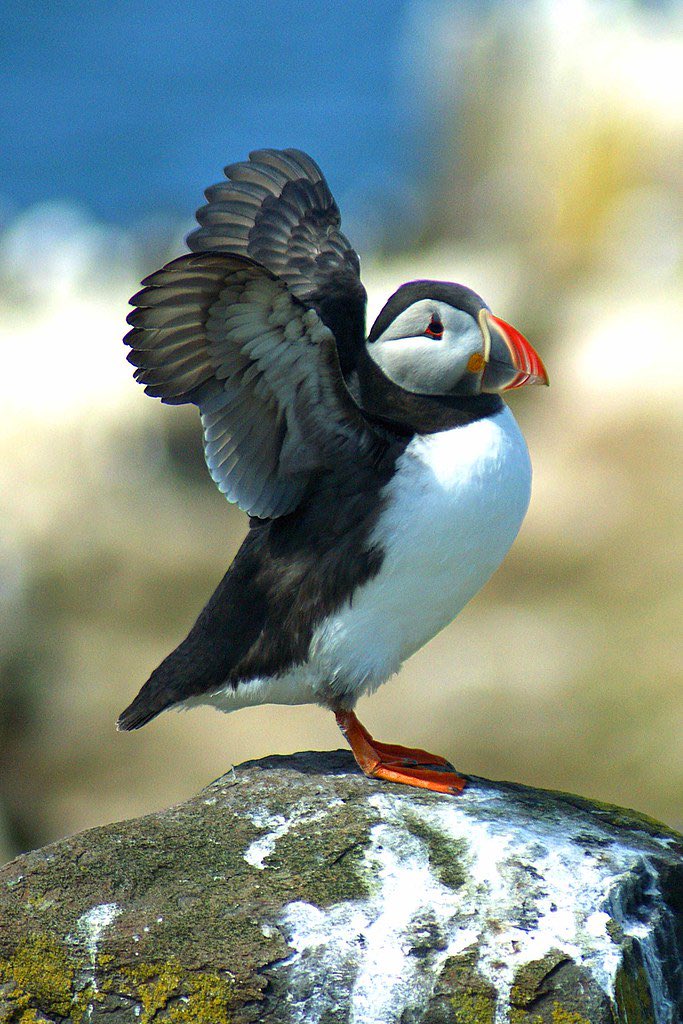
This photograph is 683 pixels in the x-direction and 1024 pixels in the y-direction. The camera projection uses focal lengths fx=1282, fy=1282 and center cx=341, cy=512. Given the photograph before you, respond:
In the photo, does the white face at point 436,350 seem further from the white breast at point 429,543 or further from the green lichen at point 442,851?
the green lichen at point 442,851

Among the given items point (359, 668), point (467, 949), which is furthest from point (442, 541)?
point (467, 949)

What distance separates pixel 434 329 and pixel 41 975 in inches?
80.9

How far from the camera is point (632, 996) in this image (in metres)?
3.13

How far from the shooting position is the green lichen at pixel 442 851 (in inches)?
132

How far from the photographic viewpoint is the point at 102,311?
36.3 feet

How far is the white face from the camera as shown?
3730mm

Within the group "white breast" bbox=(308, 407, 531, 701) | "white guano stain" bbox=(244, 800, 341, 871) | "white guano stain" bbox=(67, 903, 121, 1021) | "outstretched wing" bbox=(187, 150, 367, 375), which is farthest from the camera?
"outstretched wing" bbox=(187, 150, 367, 375)

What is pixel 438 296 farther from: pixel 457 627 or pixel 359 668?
pixel 457 627

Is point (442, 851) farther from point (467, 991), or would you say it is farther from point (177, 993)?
point (177, 993)

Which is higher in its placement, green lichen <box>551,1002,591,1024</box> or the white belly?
the white belly

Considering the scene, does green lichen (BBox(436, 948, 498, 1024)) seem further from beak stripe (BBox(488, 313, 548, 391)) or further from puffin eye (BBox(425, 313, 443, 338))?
puffin eye (BBox(425, 313, 443, 338))

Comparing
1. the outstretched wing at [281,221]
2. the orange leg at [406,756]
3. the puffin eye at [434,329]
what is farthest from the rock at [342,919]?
the outstretched wing at [281,221]

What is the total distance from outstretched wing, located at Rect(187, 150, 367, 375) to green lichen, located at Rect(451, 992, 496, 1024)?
2.18 metres

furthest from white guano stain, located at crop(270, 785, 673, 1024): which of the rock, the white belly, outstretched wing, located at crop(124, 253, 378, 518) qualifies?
outstretched wing, located at crop(124, 253, 378, 518)
